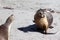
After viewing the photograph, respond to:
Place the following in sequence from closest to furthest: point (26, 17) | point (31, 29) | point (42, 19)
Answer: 1. point (42, 19)
2. point (31, 29)
3. point (26, 17)

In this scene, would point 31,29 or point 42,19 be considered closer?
point 42,19

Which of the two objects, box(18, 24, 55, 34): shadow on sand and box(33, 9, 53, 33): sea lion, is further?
box(18, 24, 55, 34): shadow on sand

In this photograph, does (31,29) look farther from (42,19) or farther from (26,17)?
(26,17)

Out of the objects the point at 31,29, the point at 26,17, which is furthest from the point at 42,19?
the point at 26,17

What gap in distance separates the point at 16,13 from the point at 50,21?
2226 mm

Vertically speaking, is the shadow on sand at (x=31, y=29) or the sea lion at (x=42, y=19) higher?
the sea lion at (x=42, y=19)

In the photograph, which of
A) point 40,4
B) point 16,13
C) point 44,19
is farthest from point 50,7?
point 44,19

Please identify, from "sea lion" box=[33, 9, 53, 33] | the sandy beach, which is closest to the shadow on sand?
the sandy beach

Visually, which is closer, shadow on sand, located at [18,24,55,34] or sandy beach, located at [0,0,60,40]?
sandy beach, located at [0,0,60,40]

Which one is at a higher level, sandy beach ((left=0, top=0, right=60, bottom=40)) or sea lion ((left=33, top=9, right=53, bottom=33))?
sea lion ((left=33, top=9, right=53, bottom=33))

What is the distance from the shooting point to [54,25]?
29.0 ft

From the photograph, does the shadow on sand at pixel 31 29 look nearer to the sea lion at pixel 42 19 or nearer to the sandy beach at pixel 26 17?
the sandy beach at pixel 26 17

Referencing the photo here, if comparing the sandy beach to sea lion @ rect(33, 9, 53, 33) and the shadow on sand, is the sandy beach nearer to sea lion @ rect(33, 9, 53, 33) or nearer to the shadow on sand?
the shadow on sand

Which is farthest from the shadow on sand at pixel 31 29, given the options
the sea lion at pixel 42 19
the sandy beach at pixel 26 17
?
the sea lion at pixel 42 19
